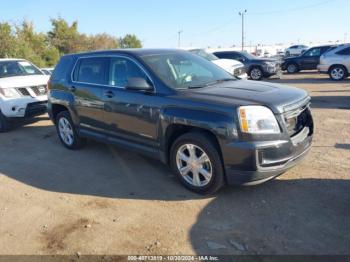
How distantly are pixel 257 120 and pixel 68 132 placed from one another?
160 inches

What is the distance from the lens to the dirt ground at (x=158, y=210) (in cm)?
346

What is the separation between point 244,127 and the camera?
388 centimetres

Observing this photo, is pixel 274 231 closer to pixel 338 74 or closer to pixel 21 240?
pixel 21 240

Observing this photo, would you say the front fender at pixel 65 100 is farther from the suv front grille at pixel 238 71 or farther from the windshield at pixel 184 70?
the suv front grille at pixel 238 71

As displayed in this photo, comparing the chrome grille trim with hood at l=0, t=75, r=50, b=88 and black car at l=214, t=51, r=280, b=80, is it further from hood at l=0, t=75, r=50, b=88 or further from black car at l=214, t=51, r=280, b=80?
black car at l=214, t=51, r=280, b=80

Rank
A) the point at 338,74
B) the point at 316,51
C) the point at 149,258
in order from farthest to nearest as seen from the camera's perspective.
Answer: the point at 316,51
the point at 338,74
the point at 149,258

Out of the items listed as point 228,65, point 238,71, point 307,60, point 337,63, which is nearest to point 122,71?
point 228,65

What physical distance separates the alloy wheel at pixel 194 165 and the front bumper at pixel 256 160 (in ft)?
0.97

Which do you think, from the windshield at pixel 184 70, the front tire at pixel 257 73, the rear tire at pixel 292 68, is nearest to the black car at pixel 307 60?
the rear tire at pixel 292 68

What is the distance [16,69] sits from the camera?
31.4 feet

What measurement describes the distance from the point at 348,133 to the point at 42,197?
5553 mm

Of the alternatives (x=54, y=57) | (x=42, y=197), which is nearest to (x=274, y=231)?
(x=42, y=197)

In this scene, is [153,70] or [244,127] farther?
[153,70]

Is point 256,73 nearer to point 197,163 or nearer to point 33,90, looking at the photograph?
point 33,90
